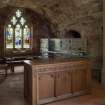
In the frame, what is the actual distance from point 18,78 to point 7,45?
4.00 meters

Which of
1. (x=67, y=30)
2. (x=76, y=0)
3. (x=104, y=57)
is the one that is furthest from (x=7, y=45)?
(x=104, y=57)

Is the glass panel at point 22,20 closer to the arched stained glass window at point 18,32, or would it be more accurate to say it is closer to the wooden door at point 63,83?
the arched stained glass window at point 18,32

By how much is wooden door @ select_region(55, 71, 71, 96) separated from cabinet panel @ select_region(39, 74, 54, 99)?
0.18 metres

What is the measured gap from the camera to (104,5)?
6.31 m

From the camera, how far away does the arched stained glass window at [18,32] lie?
1091cm

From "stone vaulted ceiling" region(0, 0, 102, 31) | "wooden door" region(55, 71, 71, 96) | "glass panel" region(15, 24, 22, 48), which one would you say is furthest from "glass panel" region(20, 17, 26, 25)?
"wooden door" region(55, 71, 71, 96)

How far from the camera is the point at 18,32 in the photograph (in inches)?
444

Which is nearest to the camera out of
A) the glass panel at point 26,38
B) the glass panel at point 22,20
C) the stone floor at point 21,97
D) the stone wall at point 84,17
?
the stone floor at point 21,97

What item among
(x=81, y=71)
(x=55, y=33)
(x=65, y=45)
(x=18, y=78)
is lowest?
(x=18, y=78)

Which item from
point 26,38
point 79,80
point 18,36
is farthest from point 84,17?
point 18,36

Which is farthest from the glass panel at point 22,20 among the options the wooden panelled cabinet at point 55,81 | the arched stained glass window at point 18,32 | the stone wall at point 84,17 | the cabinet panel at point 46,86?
the cabinet panel at point 46,86

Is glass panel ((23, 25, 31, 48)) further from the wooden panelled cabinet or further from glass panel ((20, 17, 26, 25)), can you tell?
the wooden panelled cabinet

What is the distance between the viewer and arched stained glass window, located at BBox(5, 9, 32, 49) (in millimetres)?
10906

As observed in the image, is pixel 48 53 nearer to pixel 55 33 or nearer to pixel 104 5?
pixel 55 33
